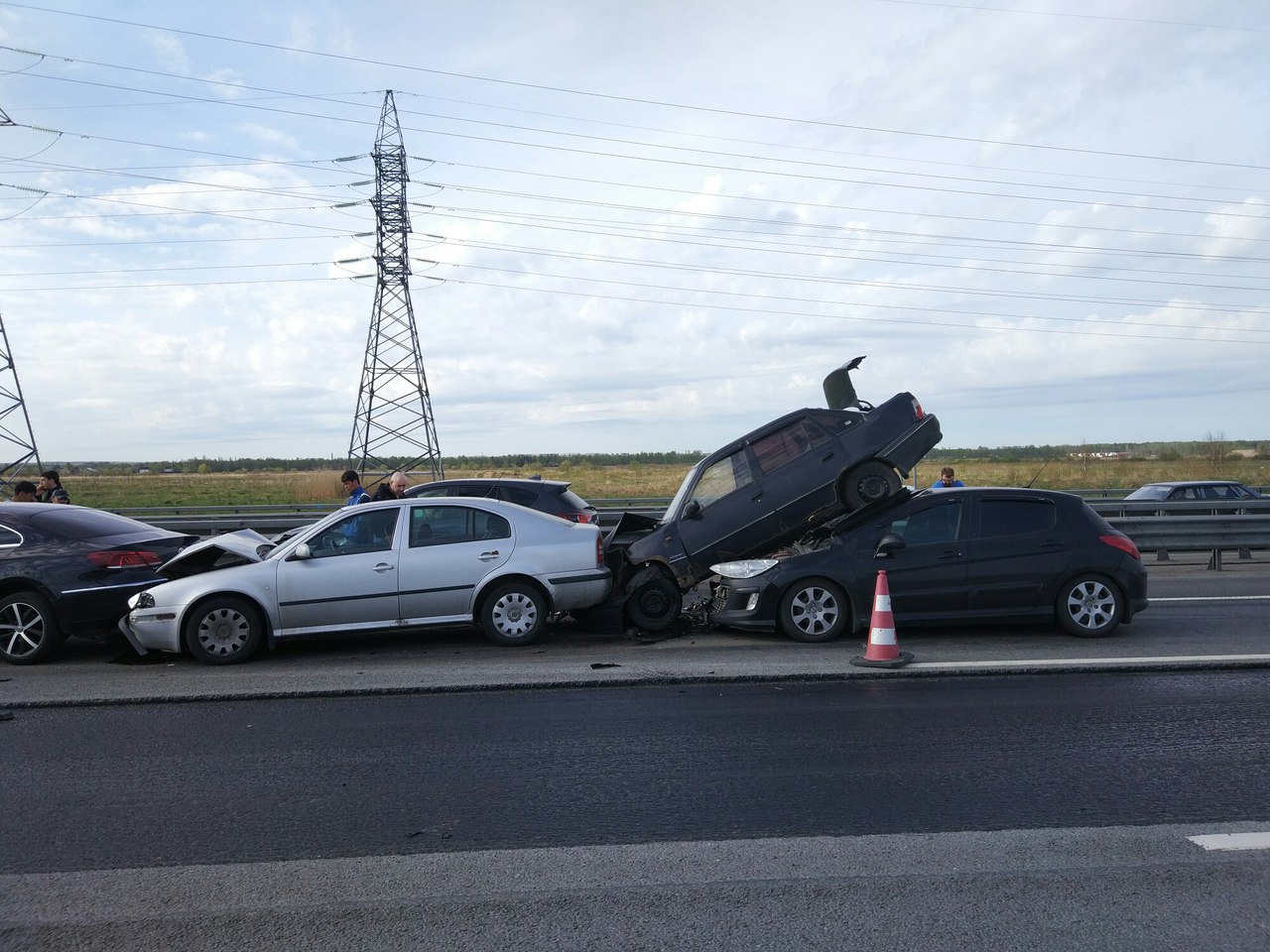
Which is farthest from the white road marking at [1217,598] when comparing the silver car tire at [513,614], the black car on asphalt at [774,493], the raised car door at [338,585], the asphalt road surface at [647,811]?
the raised car door at [338,585]

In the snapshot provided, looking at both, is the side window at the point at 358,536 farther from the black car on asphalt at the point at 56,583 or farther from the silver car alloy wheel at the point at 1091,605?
the silver car alloy wheel at the point at 1091,605

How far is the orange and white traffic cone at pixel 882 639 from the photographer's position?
8.60 metres

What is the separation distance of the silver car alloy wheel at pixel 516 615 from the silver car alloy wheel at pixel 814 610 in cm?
248

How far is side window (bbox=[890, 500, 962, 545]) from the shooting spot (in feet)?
32.7

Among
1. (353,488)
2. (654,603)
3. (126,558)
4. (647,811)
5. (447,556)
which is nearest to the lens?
(647,811)

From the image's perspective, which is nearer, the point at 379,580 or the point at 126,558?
the point at 379,580

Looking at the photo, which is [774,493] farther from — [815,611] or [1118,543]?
[1118,543]

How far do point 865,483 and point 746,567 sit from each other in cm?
157

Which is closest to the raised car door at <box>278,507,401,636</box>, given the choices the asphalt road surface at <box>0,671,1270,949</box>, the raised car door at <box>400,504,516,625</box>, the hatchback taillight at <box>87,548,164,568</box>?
the raised car door at <box>400,504,516,625</box>

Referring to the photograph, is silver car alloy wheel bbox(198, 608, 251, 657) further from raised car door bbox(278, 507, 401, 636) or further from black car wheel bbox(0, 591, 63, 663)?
black car wheel bbox(0, 591, 63, 663)

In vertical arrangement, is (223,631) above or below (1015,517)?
below

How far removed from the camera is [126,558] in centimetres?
1035

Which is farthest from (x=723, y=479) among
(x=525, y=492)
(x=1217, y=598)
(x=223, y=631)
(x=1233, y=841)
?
(x=1233, y=841)

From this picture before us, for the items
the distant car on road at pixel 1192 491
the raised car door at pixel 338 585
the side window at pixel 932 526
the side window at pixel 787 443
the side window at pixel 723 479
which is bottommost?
the raised car door at pixel 338 585
